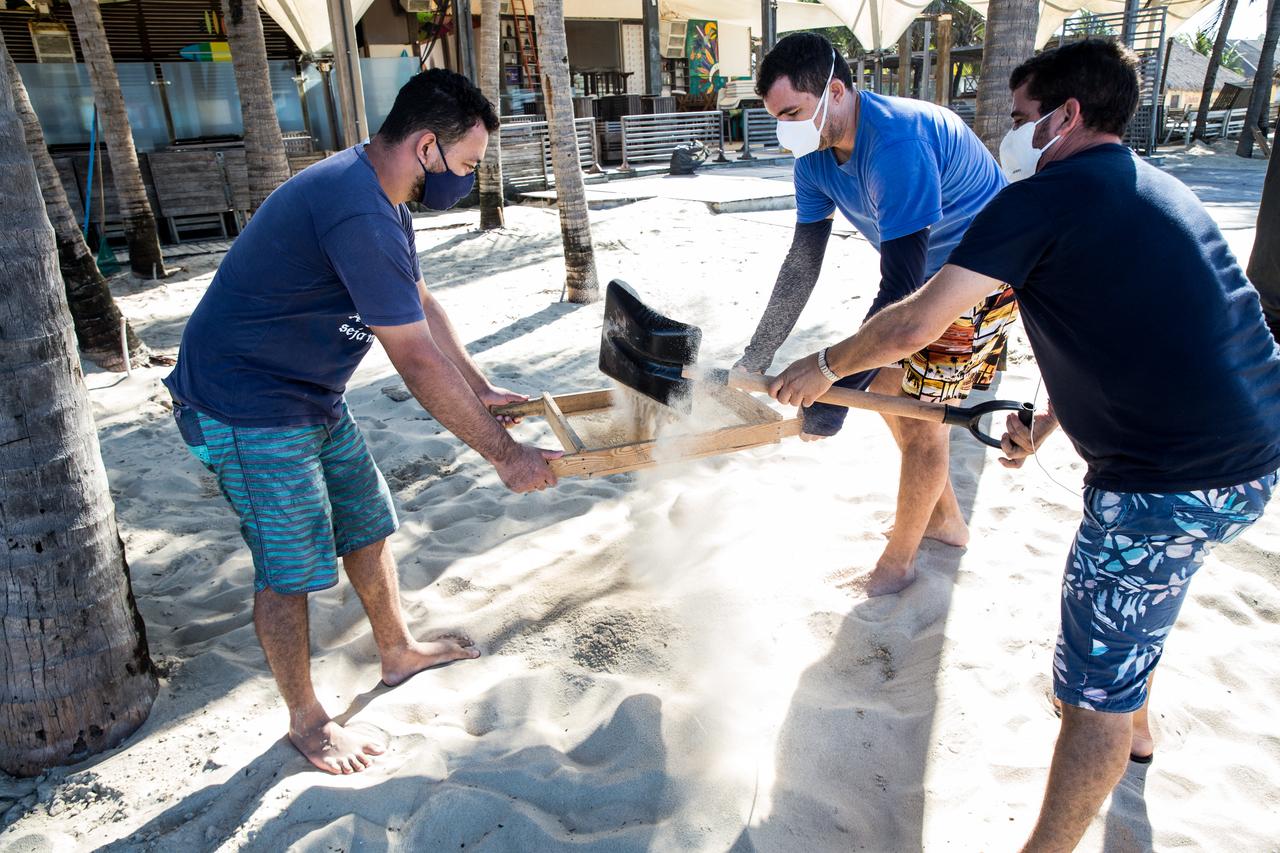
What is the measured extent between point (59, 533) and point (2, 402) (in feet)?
1.29

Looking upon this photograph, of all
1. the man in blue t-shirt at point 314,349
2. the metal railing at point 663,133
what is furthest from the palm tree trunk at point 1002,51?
the metal railing at point 663,133

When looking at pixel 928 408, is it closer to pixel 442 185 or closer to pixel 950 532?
pixel 950 532

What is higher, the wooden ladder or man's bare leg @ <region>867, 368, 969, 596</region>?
the wooden ladder

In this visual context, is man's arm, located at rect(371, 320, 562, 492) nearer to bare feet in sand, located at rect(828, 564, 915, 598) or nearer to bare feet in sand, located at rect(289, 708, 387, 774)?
bare feet in sand, located at rect(289, 708, 387, 774)

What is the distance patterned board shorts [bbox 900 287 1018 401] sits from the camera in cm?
286

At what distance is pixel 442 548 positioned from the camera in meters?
3.65

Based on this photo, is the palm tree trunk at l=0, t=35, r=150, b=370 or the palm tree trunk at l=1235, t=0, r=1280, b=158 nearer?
the palm tree trunk at l=0, t=35, r=150, b=370

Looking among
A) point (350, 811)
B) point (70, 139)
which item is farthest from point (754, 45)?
point (350, 811)

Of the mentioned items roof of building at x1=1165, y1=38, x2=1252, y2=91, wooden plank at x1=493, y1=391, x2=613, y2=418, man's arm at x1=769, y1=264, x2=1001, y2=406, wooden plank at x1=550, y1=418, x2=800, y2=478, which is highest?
roof of building at x1=1165, y1=38, x2=1252, y2=91

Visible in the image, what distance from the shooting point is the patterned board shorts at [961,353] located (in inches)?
113

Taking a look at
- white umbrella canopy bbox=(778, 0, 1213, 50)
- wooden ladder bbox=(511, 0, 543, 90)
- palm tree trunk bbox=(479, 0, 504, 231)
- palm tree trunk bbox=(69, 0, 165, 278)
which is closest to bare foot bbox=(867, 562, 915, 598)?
palm tree trunk bbox=(479, 0, 504, 231)

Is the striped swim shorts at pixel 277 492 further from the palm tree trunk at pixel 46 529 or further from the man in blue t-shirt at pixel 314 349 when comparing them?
the palm tree trunk at pixel 46 529

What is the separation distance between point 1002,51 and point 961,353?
3703 mm

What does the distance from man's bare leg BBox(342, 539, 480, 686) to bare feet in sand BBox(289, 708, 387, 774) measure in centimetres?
34
